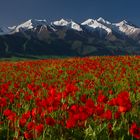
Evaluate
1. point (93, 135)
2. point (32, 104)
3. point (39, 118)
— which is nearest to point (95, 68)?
point (32, 104)

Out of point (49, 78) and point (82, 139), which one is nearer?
point (82, 139)

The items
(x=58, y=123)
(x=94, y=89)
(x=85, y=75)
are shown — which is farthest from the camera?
(x=85, y=75)

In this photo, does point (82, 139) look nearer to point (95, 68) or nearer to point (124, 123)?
point (124, 123)

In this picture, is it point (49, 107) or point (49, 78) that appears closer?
A: point (49, 107)

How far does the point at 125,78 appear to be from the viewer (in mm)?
12703

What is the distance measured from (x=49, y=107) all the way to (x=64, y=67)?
45.2 feet

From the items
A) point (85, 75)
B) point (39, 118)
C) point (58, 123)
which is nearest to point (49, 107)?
point (58, 123)

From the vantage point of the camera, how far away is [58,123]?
6.27 meters

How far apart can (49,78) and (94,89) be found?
197 inches

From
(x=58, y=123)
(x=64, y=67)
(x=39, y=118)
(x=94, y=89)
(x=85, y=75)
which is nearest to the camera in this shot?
(x=58, y=123)

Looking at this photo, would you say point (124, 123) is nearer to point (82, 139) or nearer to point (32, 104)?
→ point (82, 139)

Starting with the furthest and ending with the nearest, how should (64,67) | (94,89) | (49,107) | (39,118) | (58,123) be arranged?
(64,67), (94,89), (39,118), (58,123), (49,107)

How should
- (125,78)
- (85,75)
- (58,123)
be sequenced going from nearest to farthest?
1. (58,123)
2. (125,78)
3. (85,75)

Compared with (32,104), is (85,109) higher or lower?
higher
